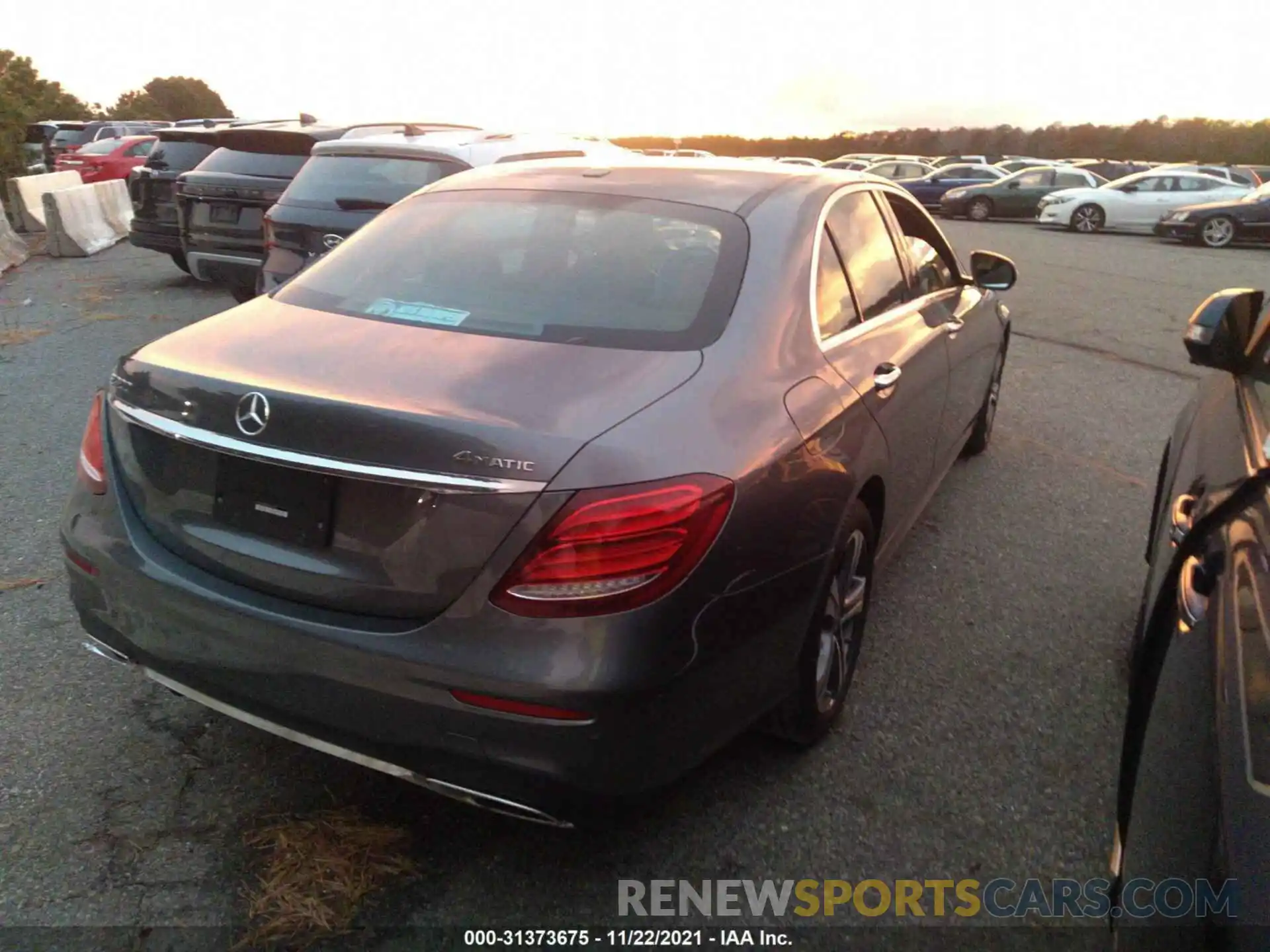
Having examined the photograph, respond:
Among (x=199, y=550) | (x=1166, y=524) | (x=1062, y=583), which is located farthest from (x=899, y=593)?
(x=199, y=550)

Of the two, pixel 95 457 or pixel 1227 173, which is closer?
pixel 95 457

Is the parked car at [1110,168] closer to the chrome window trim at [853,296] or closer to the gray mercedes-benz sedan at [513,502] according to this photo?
the chrome window trim at [853,296]

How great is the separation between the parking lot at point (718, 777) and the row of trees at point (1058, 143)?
141 feet

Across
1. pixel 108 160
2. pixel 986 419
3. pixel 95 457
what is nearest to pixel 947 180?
pixel 108 160

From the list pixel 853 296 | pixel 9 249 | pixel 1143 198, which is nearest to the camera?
pixel 853 296

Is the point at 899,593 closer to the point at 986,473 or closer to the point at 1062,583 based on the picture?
the point at 1062,583

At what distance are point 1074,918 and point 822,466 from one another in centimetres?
128

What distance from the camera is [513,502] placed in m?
2.03

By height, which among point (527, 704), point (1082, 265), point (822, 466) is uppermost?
point (822, 466)

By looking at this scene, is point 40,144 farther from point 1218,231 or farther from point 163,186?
point 1218,231

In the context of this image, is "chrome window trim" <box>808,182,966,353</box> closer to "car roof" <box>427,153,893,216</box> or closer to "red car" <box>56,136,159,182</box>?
"car roof" <box>427,153,893,216</box>

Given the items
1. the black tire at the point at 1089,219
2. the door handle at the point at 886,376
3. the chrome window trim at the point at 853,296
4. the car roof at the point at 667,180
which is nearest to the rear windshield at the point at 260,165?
the car roof at the point at 667,180

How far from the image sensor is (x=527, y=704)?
205cm

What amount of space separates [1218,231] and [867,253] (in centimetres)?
2144
